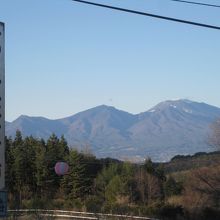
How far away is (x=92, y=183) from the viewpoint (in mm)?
69125

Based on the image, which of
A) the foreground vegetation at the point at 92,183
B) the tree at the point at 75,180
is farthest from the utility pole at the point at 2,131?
the tree at the point at 75,180

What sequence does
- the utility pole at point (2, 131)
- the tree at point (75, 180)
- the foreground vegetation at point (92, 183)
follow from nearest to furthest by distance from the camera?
the utility pole at point (2, 131) < the foreground vegetation at point (92, 183) < the tree at point (75, 180)

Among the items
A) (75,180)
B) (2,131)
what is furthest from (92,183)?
(2,131)

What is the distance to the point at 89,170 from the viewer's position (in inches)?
2990

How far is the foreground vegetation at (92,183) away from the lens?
175 feet

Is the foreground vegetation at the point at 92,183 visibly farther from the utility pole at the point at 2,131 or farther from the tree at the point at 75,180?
the utility pole at the point at 2,131

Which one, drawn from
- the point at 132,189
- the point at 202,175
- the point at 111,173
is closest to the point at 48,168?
the point at 111,173

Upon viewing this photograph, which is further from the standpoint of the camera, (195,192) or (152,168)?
(152,168)

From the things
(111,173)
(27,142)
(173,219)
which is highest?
(27,142)

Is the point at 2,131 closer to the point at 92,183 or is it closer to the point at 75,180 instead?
the point at 75,180

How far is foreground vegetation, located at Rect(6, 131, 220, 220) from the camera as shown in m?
53.4

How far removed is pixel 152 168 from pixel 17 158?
56.3ft

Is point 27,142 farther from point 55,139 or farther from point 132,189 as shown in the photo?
point 132,189

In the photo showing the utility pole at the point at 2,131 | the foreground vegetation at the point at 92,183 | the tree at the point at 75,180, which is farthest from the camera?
the tree at the point at 75,180
